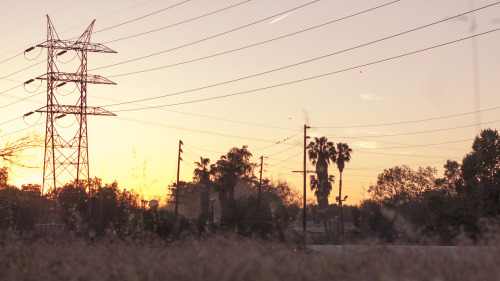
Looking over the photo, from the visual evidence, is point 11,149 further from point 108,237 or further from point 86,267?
point 86,267

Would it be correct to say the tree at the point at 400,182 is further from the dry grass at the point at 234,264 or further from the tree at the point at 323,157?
the dry grass at the point at 234,264

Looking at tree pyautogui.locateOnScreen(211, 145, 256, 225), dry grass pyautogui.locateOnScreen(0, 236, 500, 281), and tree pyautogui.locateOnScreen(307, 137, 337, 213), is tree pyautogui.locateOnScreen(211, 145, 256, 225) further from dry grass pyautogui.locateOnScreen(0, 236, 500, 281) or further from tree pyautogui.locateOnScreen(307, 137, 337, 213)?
dry grass pyautogui.locateOnScreen(0, 236, 500, 281)

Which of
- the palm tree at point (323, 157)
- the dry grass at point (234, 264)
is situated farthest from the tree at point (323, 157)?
the dry grass at point (234, 264)

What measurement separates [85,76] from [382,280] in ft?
153

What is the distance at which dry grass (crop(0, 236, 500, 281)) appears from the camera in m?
7.78

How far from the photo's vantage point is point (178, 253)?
32.6ft

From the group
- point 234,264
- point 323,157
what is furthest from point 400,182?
point 234,264

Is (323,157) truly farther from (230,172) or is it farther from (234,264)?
(234,264)

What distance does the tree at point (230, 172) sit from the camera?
265ft

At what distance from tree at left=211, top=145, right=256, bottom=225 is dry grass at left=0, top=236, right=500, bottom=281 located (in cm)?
6952

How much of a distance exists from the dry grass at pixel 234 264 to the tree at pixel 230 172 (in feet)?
228

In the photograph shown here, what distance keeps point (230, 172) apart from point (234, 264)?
74.1 meters

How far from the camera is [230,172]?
82.2 metres

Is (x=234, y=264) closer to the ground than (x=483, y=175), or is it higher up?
closer to the ground
